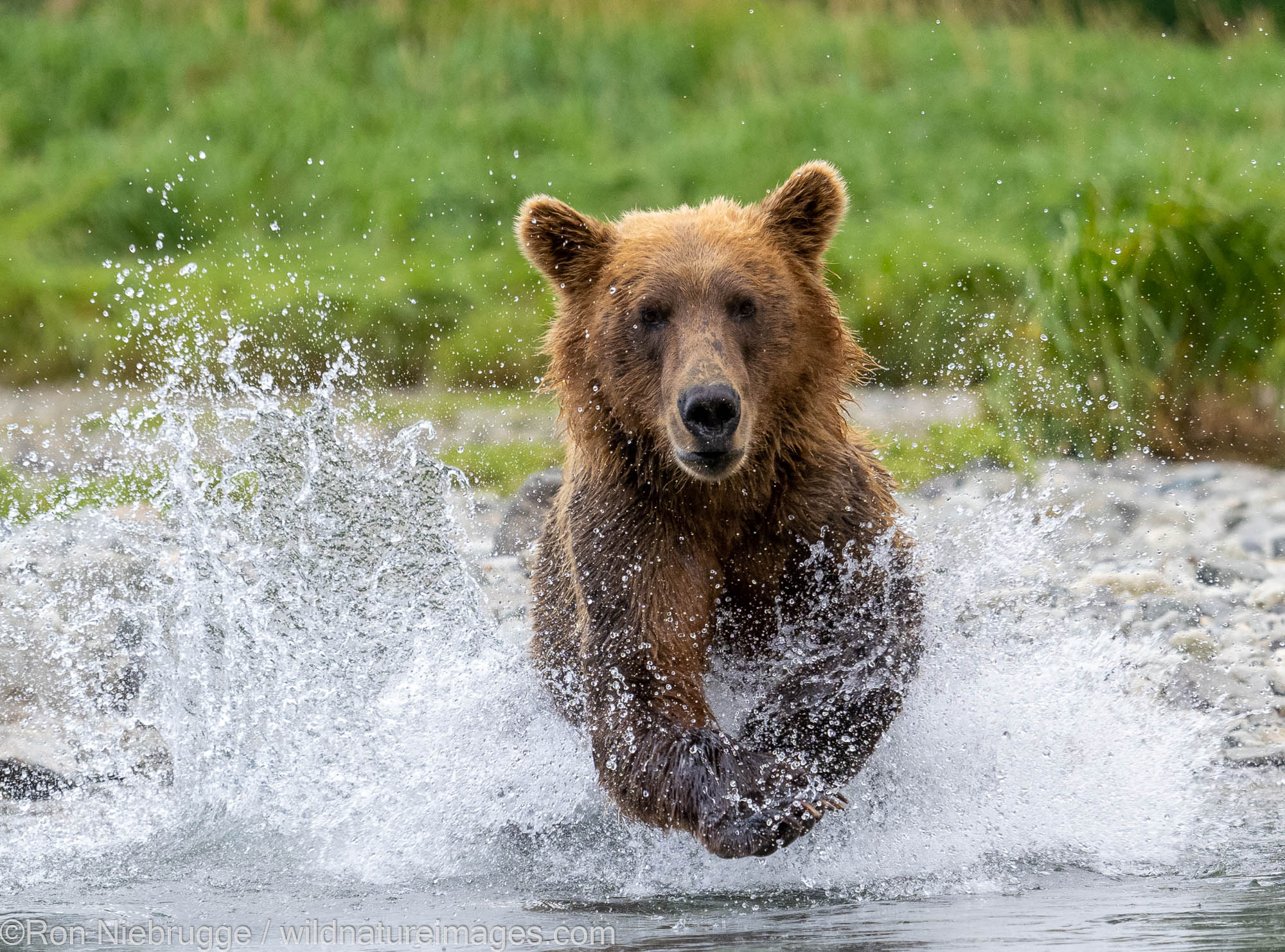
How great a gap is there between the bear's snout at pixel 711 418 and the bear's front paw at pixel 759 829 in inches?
37.1

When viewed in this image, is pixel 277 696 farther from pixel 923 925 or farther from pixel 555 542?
pixel 923 925

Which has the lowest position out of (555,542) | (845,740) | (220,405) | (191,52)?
(845,740)

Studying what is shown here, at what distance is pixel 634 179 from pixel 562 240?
933 cm

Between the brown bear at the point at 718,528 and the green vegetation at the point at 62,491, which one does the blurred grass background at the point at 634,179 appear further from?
the brown bear at the point at 718,528

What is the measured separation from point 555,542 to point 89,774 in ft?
5.82

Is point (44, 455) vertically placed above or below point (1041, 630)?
above

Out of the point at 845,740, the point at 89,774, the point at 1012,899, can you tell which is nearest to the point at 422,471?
the point at 89,774

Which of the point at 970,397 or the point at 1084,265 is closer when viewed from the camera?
the point at 1084,265

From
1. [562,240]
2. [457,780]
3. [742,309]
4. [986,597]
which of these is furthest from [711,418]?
[986,597]

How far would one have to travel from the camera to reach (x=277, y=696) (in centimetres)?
536

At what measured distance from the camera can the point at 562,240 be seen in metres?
4.89

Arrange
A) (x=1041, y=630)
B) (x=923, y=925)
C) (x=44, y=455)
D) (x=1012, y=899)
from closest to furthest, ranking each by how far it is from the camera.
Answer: (x=923, y=925) < (x=1012, y=899) < (x=1041, y=630) < (x=44, y=455)

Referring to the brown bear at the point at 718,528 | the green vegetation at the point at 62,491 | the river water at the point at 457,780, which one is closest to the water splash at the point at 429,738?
the river water at the point at 457,780

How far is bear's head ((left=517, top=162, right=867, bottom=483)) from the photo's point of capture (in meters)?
4.37
